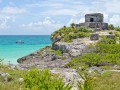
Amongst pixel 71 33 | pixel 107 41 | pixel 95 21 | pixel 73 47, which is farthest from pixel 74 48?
pixel 95 21

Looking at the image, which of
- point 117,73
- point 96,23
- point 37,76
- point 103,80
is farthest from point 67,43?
point 37,76

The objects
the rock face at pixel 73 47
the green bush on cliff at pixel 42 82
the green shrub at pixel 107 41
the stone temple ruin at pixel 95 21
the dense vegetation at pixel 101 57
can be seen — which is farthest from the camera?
the stone temple ruin at pixel 95 21

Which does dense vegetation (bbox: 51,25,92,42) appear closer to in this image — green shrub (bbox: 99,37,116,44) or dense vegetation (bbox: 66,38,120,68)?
green shrub (bbox: 99,37,116,44)

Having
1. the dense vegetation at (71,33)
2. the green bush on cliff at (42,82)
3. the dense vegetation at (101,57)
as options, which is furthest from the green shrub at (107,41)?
the green bush on cliff at (42,82)

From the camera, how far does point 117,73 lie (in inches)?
1007

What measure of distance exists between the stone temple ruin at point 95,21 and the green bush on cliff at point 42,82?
4139 centimetres

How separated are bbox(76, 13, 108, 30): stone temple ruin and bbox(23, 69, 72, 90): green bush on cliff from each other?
41388 millimetres

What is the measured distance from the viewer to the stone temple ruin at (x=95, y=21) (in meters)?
52.0

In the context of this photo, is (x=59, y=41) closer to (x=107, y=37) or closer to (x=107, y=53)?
(x=107, y=37)

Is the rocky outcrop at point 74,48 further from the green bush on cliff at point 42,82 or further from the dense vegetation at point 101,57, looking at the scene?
the green bush on cliff at point 42,82

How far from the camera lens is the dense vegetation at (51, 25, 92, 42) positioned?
1772 inches

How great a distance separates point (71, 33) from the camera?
4628 cm

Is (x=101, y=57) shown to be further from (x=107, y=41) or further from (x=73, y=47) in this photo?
(x=107, y=41)

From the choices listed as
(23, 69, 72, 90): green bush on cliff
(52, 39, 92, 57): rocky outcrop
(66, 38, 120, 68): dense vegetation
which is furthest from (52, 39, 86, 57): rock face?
(23, 69, 72, 90): green bush on cliff
